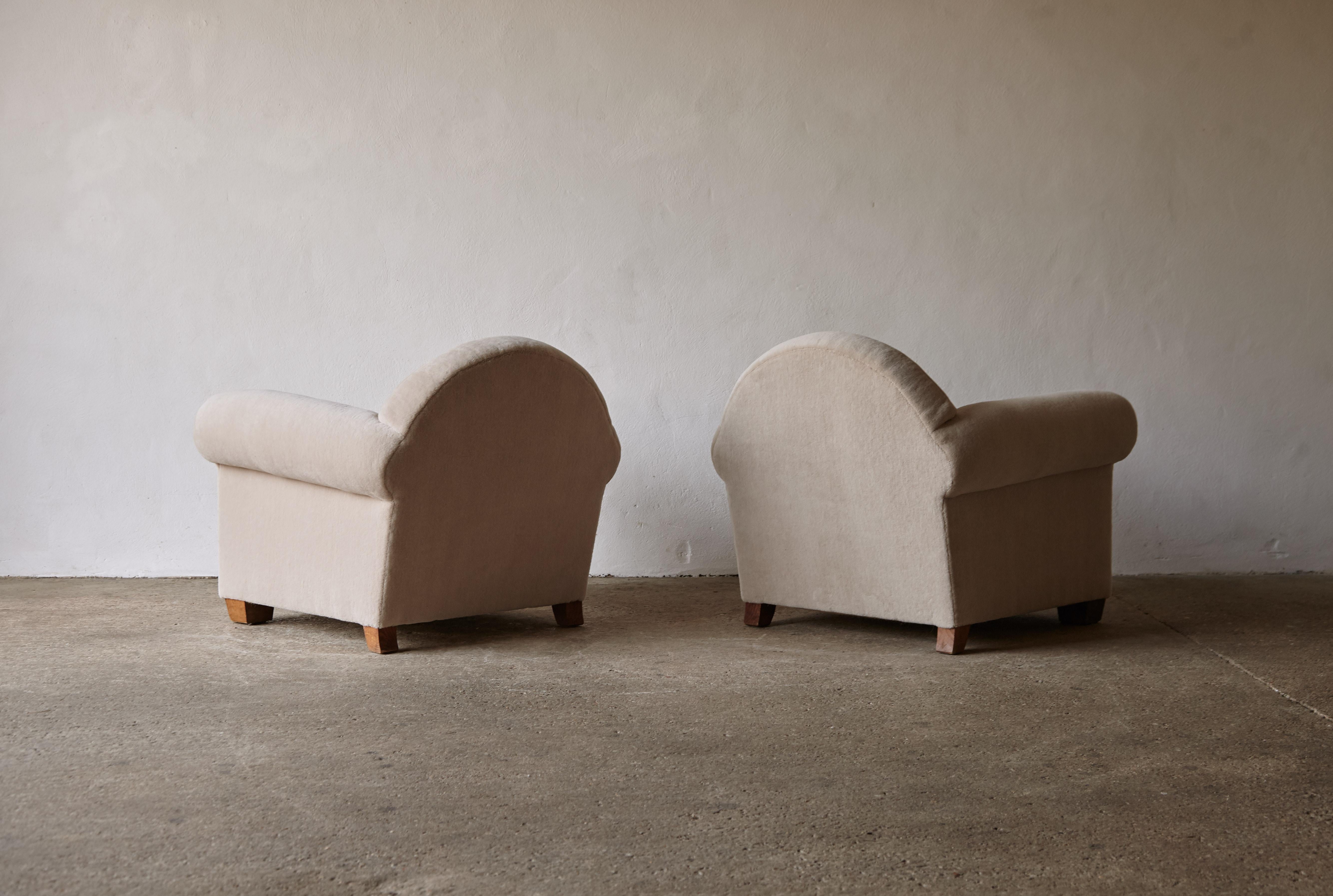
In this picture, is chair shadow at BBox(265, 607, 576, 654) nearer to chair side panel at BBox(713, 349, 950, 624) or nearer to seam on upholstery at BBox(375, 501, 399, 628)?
seam on upholstery at BBox(375, 501, 399, 628)

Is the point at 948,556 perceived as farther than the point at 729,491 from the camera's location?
No

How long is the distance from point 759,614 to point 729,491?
0.33 metres

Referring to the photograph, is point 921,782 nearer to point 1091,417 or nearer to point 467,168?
point 1091,417

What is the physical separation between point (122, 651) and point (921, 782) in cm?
191

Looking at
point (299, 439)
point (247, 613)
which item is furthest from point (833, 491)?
point (247, 613)

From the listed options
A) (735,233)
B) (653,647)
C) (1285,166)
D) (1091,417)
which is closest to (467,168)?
(735,233)

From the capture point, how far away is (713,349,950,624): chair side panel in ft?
9.18

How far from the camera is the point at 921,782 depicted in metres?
1.89

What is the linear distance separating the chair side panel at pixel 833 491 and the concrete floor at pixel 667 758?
0.13 metres

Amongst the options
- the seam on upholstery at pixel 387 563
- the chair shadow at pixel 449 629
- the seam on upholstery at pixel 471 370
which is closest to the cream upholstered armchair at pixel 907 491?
the seam on upholstery at pixel 471 370

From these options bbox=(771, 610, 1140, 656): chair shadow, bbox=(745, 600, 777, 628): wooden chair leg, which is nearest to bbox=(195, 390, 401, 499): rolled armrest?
bbox=(745, 600, 777, 628): wooden chair leg

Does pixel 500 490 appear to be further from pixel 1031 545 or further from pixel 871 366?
pixel 1031 545

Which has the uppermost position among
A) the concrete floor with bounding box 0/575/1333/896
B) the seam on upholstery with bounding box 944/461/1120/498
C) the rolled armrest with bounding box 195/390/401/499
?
the rolled armrest with bounding box 195/390/401/499

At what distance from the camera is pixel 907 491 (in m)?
2.81
